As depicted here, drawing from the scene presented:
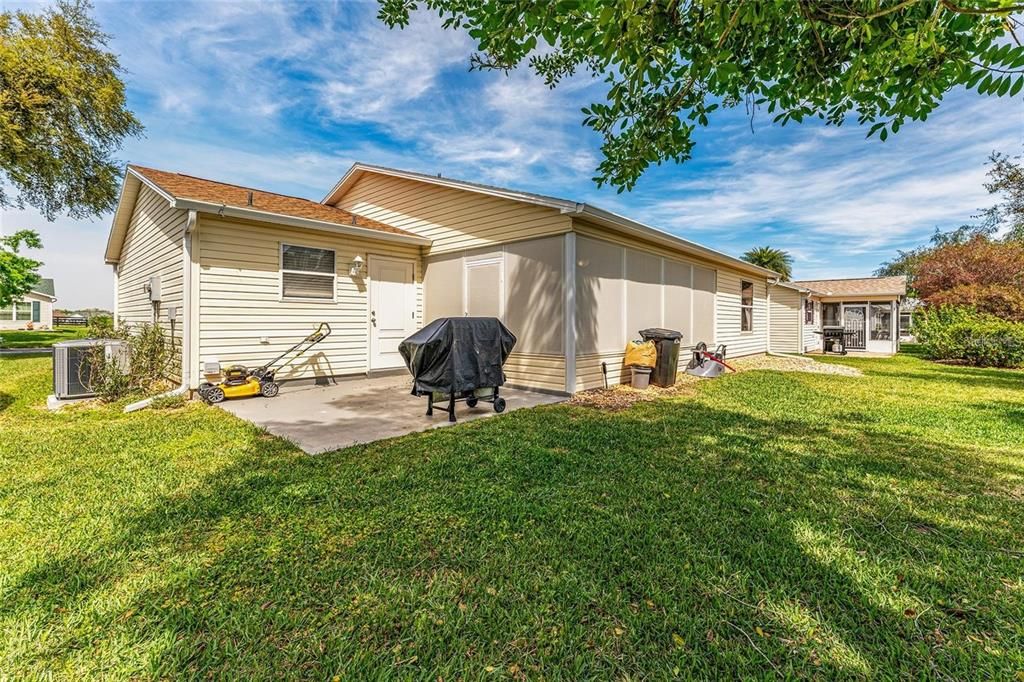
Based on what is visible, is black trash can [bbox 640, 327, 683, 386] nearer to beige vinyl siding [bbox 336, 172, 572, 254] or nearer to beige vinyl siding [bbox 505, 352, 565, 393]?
beige vinyl siding [bbox 505, 352, 565, 393]

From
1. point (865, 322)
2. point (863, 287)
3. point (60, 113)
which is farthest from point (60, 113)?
point (865, 322)

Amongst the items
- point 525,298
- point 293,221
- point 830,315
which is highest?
point 293,221

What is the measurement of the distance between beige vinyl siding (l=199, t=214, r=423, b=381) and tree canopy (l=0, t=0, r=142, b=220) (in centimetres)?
1377

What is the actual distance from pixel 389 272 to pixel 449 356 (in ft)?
13.7

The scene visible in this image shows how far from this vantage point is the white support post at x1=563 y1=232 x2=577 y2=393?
6.68 m

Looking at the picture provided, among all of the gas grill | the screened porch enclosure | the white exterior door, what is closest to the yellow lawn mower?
the gas grill

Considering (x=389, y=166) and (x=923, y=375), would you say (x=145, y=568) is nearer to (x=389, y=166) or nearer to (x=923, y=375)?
(x=389, y=166)

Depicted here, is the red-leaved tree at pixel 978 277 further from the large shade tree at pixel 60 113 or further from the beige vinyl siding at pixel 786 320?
the large shade tree at pixel 60 113

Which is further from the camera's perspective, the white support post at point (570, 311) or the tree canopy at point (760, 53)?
the white support post at point (570, 311)

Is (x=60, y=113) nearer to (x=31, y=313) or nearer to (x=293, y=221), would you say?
(x=293, y=221)

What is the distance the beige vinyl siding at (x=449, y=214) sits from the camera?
7082 mm

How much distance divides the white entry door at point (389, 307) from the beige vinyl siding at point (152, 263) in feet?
9.95

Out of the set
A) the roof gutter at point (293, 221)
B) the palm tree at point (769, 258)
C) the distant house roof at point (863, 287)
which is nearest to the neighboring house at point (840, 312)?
the distant house roof at point (863, 287)

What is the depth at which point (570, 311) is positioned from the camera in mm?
6703
